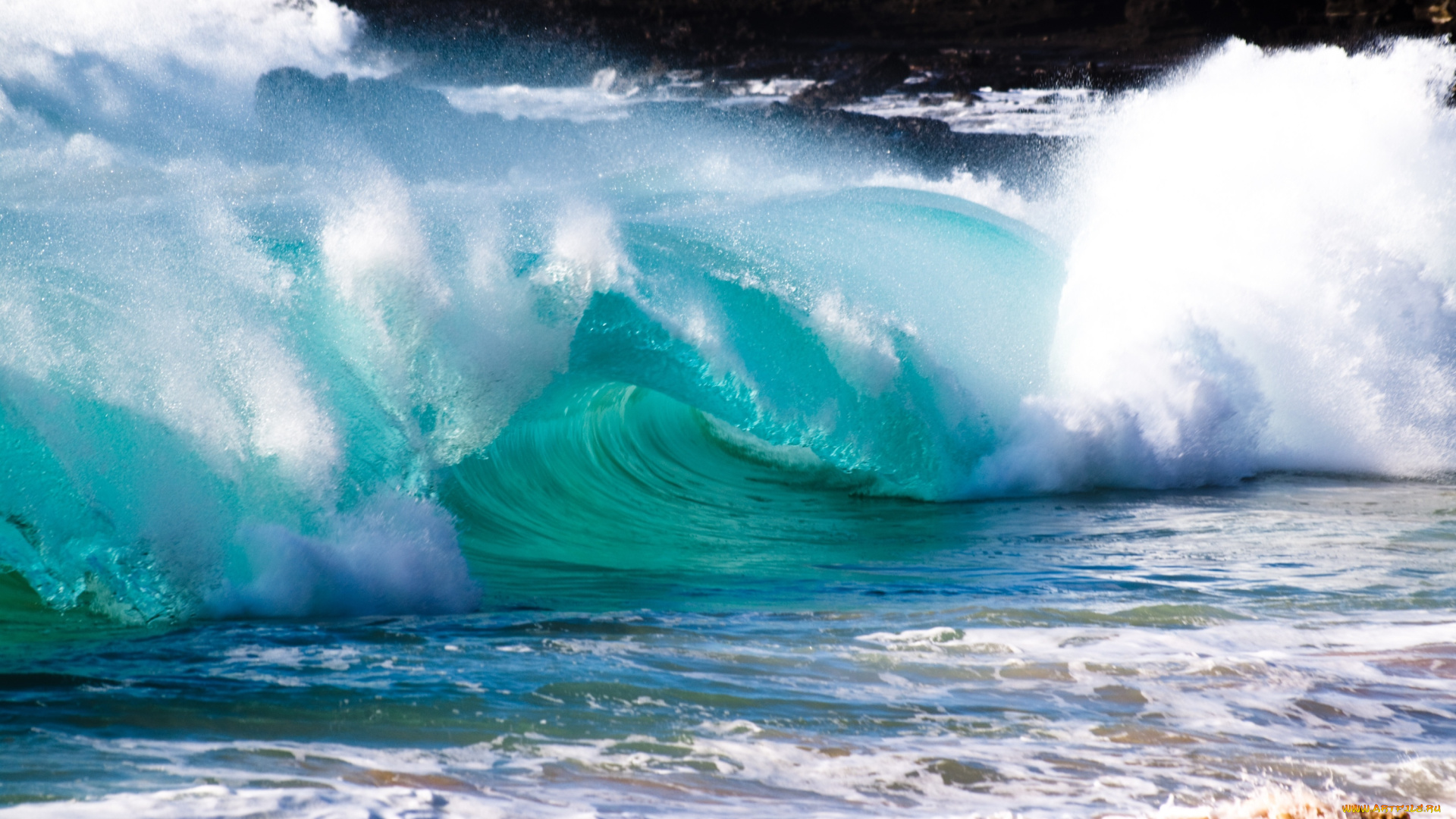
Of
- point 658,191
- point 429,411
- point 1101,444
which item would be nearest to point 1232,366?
point 1101,444

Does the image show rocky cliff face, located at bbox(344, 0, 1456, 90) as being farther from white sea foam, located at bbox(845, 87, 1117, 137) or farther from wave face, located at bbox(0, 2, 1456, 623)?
wave face, located at bbox(0, 2, 1456, 623)

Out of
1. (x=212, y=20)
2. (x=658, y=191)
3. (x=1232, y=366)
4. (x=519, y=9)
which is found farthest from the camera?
(x=519, y=9)

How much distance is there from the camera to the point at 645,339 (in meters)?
6.60

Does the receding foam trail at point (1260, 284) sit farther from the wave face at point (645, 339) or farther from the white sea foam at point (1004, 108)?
the white sea foam at point (1004, 108)

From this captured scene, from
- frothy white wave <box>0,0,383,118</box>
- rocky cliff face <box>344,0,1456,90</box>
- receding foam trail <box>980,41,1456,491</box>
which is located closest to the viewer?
receding foam trail <box>980,41,1456,491</box>

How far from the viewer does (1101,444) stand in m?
7.90

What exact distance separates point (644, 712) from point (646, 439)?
497 centimetres

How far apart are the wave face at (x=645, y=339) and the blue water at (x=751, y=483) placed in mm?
25

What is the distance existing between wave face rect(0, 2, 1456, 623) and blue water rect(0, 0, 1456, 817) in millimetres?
25

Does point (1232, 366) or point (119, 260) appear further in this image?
point (1232, 366)

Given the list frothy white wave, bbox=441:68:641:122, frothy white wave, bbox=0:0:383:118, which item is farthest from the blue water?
frothy white wave, bbox=441:68:641:122

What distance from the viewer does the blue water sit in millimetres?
2811

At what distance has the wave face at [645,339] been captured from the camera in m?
4.28

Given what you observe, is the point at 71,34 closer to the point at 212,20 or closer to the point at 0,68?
the point at 0,68
